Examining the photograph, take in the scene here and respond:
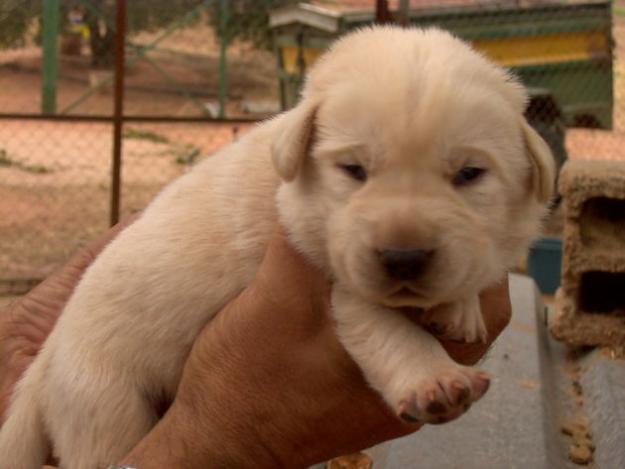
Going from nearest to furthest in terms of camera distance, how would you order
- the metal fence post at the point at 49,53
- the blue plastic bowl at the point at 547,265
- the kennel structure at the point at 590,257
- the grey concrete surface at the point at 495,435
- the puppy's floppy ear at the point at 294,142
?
the puppy's floppy ear at the point at 294,142, the grey concrete surface at the point at 495,435, the kennel structure at the point at 590,257, the blue plastic bowl at the point at 547,265, the metal fence post at the point at 49,53

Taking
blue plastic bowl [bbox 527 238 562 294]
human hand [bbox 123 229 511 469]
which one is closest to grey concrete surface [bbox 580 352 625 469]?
human hand [bbox 123 229 511 469]

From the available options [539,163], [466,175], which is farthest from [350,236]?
[539,163]

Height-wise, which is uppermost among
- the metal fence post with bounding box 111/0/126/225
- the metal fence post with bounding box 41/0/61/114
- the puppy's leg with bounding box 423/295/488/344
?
the metal fence post with bounding box 41/0/61/114

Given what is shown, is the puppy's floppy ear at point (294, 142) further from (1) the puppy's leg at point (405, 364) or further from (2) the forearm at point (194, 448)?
(2) the forearm at point (194, 448)

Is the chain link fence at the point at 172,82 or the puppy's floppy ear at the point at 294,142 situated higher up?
the chain link fence at the point at 172,82

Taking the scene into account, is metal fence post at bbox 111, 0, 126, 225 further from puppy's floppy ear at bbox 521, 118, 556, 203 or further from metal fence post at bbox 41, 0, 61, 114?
metal fence post at bbox 41, 0, 61, 114

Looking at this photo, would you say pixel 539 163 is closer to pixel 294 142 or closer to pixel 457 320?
pixel 457 320

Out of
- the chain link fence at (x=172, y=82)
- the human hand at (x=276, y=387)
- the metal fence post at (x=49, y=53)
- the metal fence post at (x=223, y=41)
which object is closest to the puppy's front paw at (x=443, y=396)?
the human hand at (x=276, y=387)
